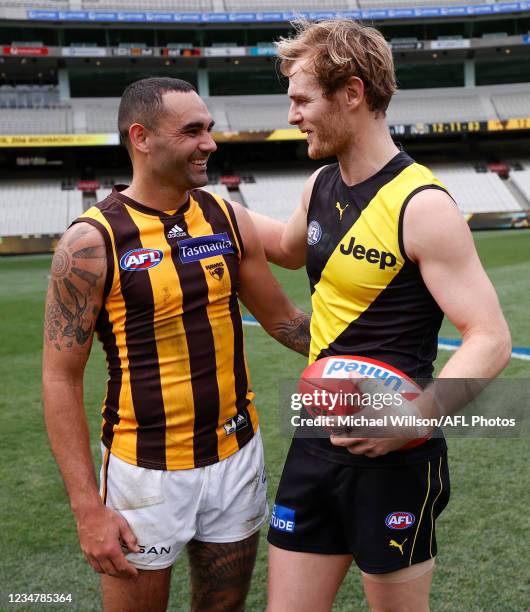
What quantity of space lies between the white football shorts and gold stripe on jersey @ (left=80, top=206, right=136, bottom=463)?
0.10m

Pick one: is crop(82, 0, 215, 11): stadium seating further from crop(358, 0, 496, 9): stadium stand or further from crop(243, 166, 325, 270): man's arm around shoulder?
crop(243, 166, 325, 270): man's arm around shoulder

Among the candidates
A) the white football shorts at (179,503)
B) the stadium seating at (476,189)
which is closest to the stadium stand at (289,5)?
the stadium seating at (476,189)

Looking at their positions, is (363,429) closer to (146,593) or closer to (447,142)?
(146,593)

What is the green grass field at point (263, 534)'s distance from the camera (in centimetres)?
338

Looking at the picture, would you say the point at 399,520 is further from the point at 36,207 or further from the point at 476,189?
the point at 476,189

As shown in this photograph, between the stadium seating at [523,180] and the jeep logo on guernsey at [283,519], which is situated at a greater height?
the jeep logo on guernsey at [283,519]

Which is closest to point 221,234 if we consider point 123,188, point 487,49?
point 123,188

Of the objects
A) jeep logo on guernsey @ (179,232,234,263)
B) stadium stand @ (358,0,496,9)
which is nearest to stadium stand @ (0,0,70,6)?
stadium stand @ (358,0,496,9)

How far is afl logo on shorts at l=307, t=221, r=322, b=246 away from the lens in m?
2.40

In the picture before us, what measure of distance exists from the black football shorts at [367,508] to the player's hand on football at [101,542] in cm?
54

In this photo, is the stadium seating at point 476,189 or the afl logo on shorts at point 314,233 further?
the stadium seating at point 476,189

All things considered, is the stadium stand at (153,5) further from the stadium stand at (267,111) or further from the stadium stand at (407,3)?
the stadium stand at (407,3)

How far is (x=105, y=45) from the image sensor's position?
3738 cm

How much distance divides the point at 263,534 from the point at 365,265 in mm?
2454
